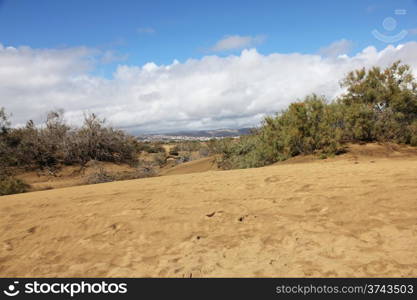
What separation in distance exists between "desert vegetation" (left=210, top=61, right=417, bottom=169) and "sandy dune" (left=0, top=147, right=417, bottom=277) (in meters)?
7.67

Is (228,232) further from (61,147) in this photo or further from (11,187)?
(61,147)

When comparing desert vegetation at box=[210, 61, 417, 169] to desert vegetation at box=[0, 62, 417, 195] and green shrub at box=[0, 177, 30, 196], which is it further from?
green shrub at box=[0, 177, 30, 196]

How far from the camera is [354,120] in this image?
48.8 ft

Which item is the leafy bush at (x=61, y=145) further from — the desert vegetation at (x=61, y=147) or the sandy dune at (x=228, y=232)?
the sandy dune at (x=228, y=232)

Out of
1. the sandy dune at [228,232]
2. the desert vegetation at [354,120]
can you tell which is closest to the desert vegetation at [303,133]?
the desert vegetation at [354,120]

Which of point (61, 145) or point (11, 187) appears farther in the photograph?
point (61, 145)

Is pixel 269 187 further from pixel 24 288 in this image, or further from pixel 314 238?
pixel 24 288

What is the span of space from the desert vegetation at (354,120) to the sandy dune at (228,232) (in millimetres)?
7673

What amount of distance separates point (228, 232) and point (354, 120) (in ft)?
44.1

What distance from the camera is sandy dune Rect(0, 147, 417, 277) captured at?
3.18 meters

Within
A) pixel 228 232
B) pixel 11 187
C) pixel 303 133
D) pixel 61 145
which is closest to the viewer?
pixel 228 232

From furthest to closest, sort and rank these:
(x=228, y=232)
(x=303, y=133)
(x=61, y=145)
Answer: (x=61, y=145), (x=303, y=133), (x=228, y=232)

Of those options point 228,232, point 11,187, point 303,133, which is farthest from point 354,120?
point 11,187

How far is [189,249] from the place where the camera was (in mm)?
3715
